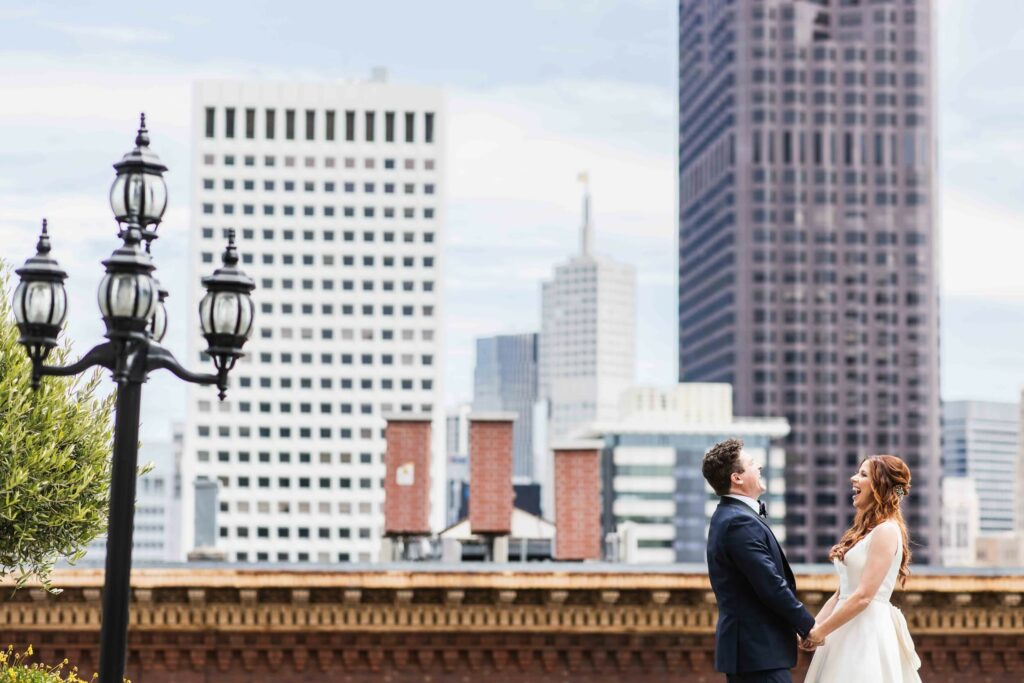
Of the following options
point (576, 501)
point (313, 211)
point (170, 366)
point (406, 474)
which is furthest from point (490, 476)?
point (313, 211)

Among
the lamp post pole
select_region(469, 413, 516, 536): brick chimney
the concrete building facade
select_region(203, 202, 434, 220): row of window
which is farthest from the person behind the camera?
select_region(203, 202, 434, 220): row of window

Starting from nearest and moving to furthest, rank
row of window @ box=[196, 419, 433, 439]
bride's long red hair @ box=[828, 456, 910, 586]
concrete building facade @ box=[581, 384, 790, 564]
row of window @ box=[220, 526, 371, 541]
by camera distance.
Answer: bride's long red hair @ box=[828, 456, 910, 586]
concrete building facade @ box=[581, 384, 790, 564]
row of window @ box=[220, 526, 371, 541]
row of window @ box=[196, 419, 433, 439]

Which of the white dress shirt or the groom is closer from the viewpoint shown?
the groom

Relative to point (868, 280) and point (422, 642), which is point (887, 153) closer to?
point (868, 280)

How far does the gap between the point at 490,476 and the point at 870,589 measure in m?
17.4

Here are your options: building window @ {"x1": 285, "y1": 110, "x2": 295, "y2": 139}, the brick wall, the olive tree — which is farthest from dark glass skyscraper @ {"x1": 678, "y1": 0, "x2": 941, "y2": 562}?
the olive tree

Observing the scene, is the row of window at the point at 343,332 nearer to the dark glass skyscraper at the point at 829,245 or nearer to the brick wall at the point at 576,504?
the dark glass skyscraper at the point at 829,245

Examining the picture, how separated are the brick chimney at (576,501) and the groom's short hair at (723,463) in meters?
16.8

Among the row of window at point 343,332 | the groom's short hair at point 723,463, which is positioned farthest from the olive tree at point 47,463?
the row of window at point 343,332

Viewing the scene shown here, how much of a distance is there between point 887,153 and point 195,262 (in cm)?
9472

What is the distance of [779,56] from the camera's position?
192 metres

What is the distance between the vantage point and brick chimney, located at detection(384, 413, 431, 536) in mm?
26797

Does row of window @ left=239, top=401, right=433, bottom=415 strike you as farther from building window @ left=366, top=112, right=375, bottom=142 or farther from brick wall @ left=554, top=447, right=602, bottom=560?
brick wall @ left=554, top=447, right=602, bottom=560

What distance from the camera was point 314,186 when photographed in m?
194
